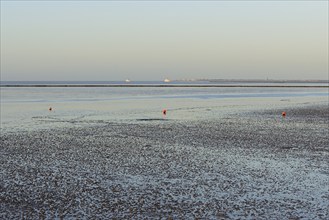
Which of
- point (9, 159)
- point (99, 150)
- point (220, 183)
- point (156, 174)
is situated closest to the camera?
point (220, 183)

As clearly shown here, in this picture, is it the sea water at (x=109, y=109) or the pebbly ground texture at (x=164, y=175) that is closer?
the pebbly ground texture at (x=164, y=175)

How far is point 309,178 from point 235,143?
8595mm

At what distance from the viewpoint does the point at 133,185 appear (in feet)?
47.3

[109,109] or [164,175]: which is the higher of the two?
[109,109]

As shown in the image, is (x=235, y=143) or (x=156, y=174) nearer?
(x=156, y=174)

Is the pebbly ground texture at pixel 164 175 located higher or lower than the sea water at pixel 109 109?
lower

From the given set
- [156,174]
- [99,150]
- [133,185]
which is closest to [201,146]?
[99,150]

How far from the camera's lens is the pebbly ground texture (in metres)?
11.8

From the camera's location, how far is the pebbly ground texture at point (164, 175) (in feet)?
38.7

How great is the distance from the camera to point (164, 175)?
1594cm

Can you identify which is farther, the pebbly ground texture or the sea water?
the sea water

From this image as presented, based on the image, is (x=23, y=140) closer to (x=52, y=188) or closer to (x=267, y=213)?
(x=52, y=188)

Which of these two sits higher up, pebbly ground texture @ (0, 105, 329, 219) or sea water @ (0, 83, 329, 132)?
sea water @ (0, 83, 329, 132)

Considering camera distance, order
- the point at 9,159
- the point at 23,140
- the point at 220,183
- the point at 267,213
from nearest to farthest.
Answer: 1. the point at 267,213
2. the point at 220,183
3. the point at 9,159
4. the point at 23,140
